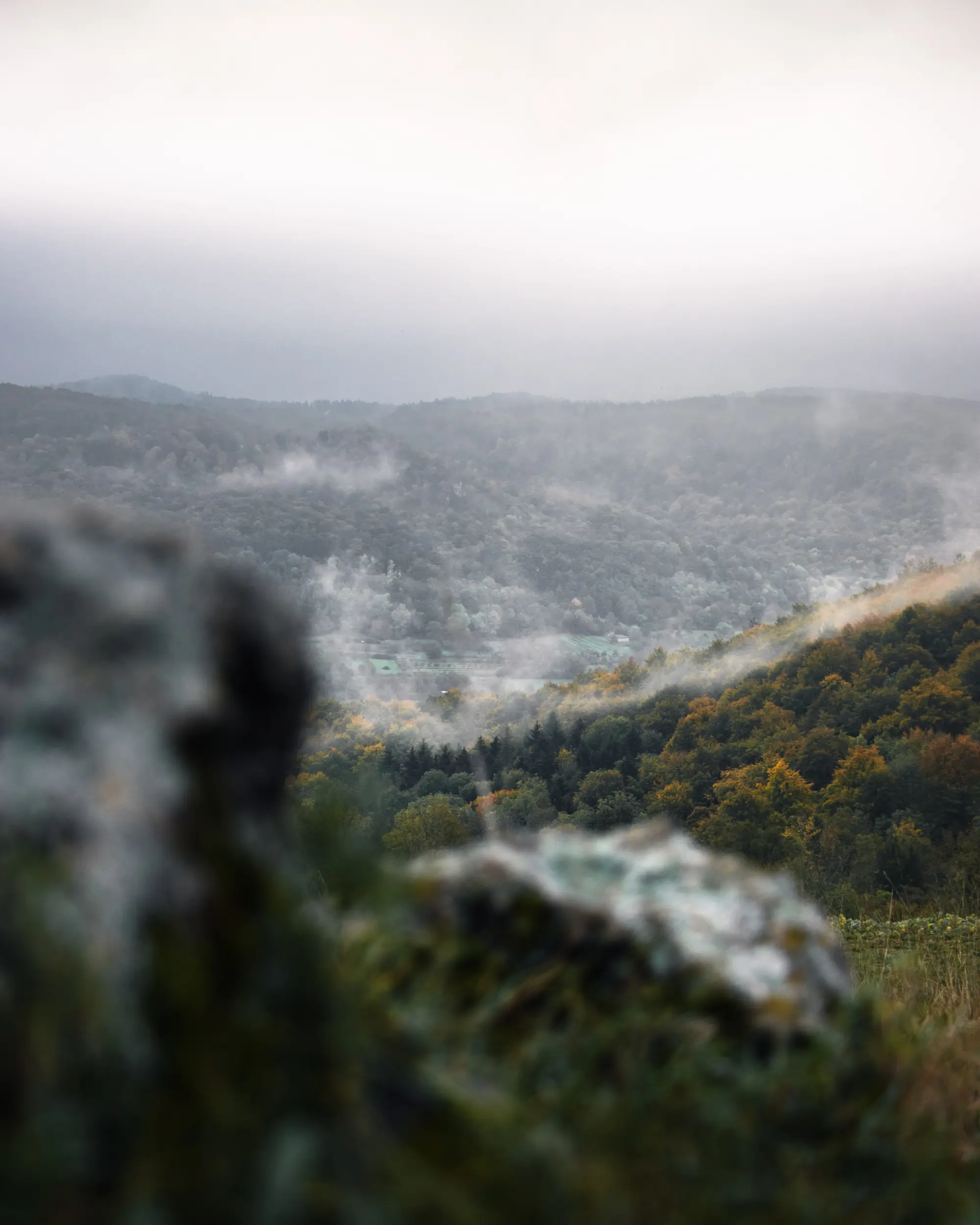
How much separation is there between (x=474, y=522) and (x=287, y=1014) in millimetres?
160487

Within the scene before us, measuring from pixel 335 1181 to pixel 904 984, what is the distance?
3451 millimetres

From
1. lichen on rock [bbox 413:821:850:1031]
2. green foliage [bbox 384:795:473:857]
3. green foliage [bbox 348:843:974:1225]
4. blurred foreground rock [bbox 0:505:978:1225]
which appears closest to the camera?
blurred foreground rock [bbox 0:505:978:1225]

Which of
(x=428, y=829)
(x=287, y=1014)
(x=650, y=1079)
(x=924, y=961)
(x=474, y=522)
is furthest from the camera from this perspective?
(x=474, y=522)

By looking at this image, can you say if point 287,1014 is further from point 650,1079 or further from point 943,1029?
point 943,1029

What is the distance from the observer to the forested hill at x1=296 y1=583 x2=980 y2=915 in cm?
1811

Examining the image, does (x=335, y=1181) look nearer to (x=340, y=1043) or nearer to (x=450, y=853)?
(x=340, y=1043)

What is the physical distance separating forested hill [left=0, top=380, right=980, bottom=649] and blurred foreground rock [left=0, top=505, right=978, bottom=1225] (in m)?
115

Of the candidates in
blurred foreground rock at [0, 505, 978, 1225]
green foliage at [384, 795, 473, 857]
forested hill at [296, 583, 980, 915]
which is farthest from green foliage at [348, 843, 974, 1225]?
green foliage at [384, 795, 473, 857]

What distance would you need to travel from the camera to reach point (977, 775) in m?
19.6

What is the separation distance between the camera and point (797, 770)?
2319 centimetres

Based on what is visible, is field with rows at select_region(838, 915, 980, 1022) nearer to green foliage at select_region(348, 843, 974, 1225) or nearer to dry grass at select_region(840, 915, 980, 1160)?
dry grass at select_region(840, 915, 980, 1160)

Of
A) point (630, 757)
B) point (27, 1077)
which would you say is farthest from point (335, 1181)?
point (630, 757)

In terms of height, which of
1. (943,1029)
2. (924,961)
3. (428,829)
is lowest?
(428,829)

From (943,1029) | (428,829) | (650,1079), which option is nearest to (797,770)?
(428,829)
